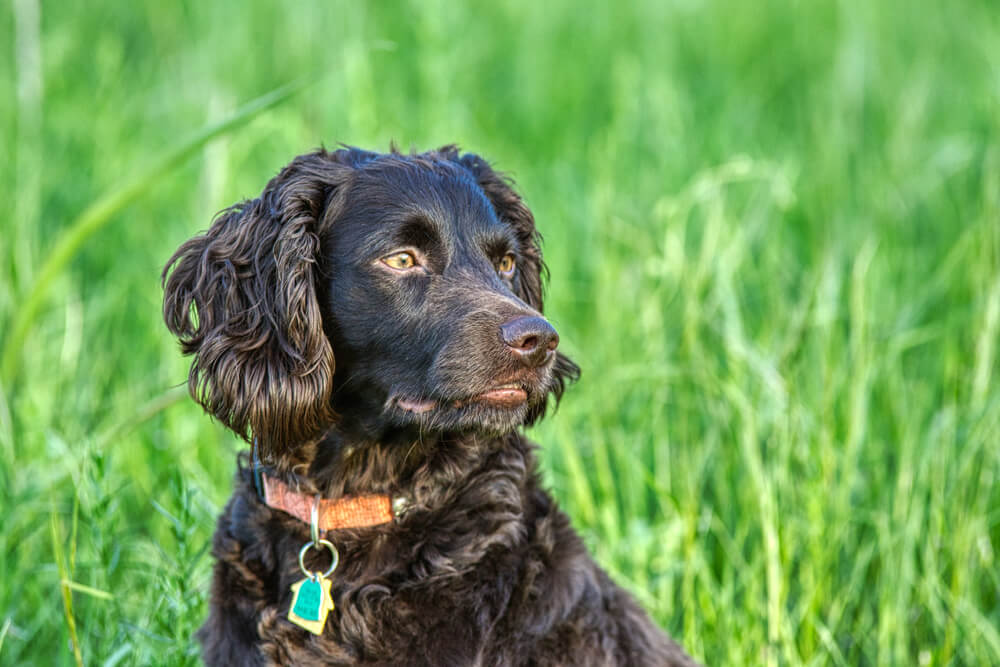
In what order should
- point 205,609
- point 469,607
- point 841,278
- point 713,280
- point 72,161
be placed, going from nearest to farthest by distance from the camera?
point 469,607
point 205,609
point 713,280
point 841,278
point 72,161

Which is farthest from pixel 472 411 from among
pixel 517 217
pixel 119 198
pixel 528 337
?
pixel 119 198

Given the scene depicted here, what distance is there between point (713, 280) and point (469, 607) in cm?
225

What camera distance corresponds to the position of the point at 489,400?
8.29 feet

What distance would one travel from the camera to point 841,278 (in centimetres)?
487

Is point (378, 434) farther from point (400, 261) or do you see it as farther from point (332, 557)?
point (400, 261)

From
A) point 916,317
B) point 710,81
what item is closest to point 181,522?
point 916,317

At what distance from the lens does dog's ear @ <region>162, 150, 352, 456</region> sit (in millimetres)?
2592

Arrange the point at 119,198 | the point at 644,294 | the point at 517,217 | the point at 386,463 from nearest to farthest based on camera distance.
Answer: the point at 386,463 → the point at 517,217 → the point at 119,198 → the point at 644,294

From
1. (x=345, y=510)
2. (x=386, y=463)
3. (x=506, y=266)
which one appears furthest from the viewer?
(x=506, y=266)

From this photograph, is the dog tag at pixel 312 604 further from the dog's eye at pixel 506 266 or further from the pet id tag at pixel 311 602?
the dog's eye at pixel 506 266

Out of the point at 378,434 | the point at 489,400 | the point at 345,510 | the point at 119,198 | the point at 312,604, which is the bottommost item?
the point at 312,604

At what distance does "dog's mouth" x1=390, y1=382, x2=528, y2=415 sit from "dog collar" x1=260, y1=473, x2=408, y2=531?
233mm

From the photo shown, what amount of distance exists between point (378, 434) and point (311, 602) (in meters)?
0.44

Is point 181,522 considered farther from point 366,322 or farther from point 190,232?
point 190,232
